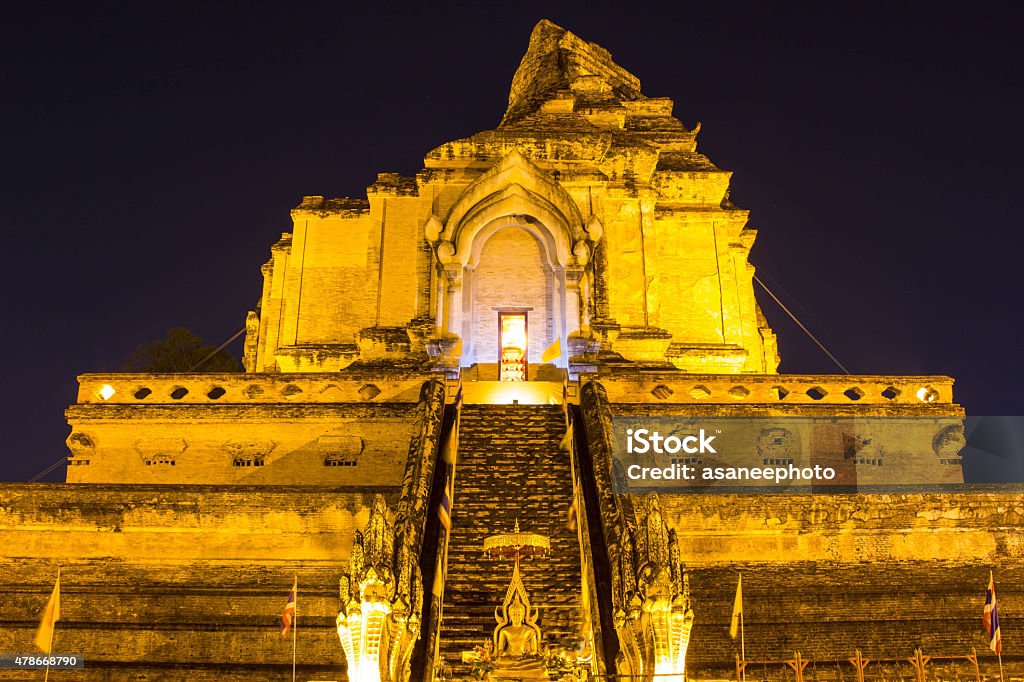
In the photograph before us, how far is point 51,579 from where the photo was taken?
15266 millimetres

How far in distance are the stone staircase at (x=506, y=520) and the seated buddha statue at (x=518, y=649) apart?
0.81m

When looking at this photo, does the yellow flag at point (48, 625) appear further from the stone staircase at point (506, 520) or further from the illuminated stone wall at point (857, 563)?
the illuminated stone wall at point (857, 563)

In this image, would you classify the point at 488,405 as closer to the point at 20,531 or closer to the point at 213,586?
the point at 213,586

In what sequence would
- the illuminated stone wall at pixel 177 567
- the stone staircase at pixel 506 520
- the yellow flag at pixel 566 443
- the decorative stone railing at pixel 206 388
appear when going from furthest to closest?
the decorative stone railing at pixel 206 388
the yellow flag at pixel 566 443
the illuminated stone wall at pixel 177 567
the stone staircase at pixel 506 520

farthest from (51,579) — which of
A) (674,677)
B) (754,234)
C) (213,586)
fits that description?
(754,234)

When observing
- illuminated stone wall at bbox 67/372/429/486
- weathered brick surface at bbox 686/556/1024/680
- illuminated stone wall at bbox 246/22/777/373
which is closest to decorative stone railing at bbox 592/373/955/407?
illuminated stone wall at bbox 246/22/777/373

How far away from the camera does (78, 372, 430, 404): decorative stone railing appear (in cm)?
1931

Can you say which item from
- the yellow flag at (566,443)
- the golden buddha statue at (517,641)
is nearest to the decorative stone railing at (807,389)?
the yellow flag at (566,443)

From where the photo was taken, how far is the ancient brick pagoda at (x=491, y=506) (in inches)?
494

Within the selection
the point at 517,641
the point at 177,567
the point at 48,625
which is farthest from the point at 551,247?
the point at 48,625

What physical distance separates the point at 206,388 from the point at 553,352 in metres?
7.62

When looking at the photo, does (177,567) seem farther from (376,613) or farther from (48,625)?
(376,613)

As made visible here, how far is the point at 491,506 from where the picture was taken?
15023 mm

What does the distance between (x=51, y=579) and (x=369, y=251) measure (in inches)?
514
